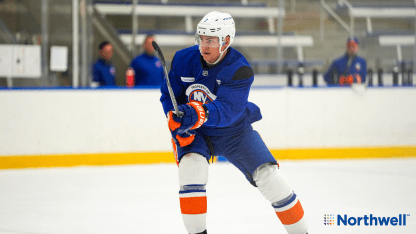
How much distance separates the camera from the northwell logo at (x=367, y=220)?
2.81 metres

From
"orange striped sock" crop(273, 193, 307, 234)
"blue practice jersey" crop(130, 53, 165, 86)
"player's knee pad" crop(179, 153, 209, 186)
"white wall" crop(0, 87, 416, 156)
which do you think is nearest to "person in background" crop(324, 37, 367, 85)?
"white wall" crop(0, 87, 416, 156)

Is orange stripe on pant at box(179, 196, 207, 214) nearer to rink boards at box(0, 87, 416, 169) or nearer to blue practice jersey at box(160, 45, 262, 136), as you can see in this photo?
blue practice jersey at box(160, 45, 262, 136)

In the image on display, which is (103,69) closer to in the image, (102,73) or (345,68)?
(102,73)

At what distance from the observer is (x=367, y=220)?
2.90m

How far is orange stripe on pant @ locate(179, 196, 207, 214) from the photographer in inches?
84.1

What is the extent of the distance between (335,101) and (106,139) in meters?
2.24

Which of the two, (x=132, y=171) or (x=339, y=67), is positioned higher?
(x=339, y=67)

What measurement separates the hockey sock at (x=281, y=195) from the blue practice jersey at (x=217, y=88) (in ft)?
0.74

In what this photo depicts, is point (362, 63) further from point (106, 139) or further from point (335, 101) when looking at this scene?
point (106, 139)

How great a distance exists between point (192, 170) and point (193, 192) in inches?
3.4

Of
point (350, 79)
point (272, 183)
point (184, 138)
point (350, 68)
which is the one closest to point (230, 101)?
point (184, 138)

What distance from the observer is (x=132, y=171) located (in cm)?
471

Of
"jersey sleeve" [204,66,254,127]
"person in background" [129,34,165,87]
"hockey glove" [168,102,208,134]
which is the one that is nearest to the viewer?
"hockey glove" [168,102,208,134]

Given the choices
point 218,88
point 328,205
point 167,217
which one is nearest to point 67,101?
point 167,217
